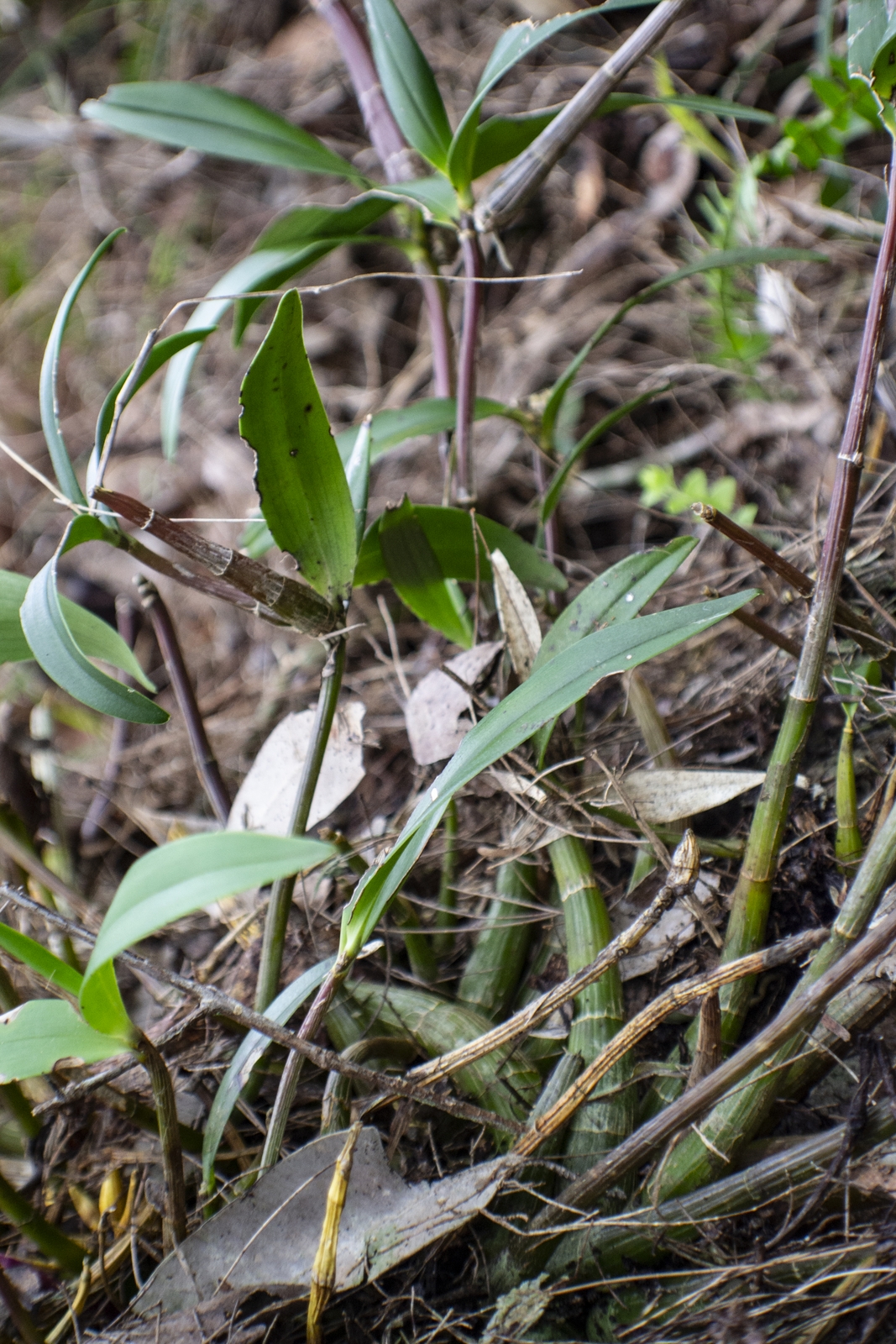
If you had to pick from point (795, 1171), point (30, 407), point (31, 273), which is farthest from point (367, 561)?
point (31, 273)

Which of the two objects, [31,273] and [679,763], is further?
[31,273]

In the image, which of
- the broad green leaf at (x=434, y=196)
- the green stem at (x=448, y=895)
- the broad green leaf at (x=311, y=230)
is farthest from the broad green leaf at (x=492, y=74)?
the green stem at (x=448, y=895)

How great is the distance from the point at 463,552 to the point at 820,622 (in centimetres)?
34

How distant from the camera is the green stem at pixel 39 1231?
0.65 m

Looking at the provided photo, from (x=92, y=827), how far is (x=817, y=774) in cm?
93

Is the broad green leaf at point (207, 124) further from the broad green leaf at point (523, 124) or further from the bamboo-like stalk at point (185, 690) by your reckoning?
the bamboo-like stalk at point (185, 690)

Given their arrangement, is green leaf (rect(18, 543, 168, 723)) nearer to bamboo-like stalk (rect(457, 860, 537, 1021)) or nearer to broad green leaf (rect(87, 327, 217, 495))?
broad green leaf (rect(87, 327, 217, 495))

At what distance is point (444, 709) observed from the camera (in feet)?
2.71

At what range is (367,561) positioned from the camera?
0.79m

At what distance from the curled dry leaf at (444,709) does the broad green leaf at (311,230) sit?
0.44 metres

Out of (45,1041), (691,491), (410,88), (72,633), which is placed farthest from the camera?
(691,491)

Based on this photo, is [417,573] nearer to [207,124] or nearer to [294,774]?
[294,774]

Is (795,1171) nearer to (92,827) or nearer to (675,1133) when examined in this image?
(675,1133)

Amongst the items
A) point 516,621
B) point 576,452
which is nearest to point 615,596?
point 516,621
